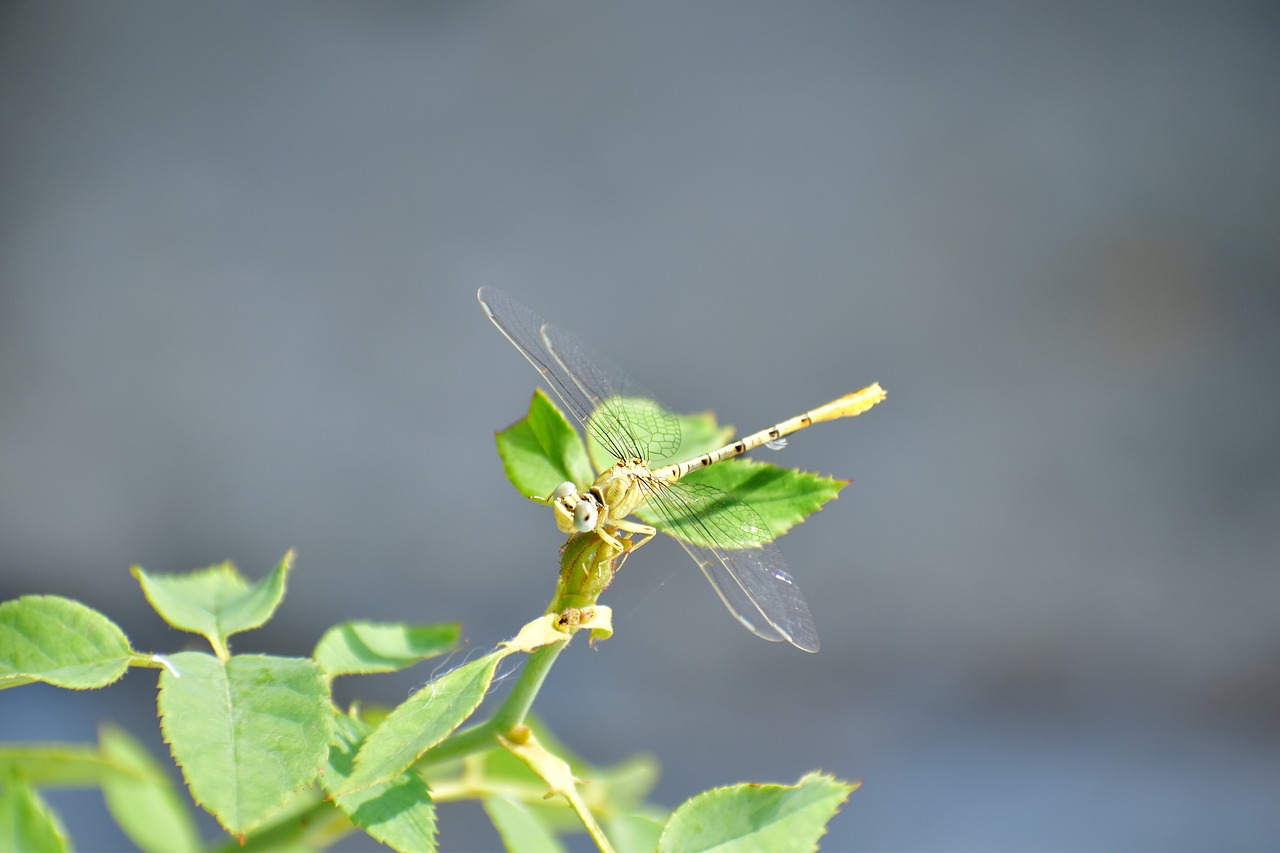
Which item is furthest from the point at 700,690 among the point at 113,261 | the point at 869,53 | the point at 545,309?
the point at 113,261

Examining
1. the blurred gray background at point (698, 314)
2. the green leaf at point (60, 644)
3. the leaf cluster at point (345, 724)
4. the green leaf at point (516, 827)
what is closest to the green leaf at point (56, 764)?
the leaf cluster at point (345, 724)

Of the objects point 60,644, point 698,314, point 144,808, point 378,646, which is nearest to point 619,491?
point 378,646

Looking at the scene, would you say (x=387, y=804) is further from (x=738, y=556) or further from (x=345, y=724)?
(x=738, y=556)

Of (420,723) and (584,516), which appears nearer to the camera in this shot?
(420,723)

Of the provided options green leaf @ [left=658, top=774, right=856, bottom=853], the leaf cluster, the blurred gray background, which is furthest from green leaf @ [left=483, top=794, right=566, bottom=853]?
the blurred gray background

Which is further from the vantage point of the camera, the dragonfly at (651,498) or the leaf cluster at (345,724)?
the dragonfly at (651,498)

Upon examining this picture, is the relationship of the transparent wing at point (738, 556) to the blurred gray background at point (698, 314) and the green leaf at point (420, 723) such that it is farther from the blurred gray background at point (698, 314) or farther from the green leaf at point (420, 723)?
the blurred gray background at point (698, 314)
